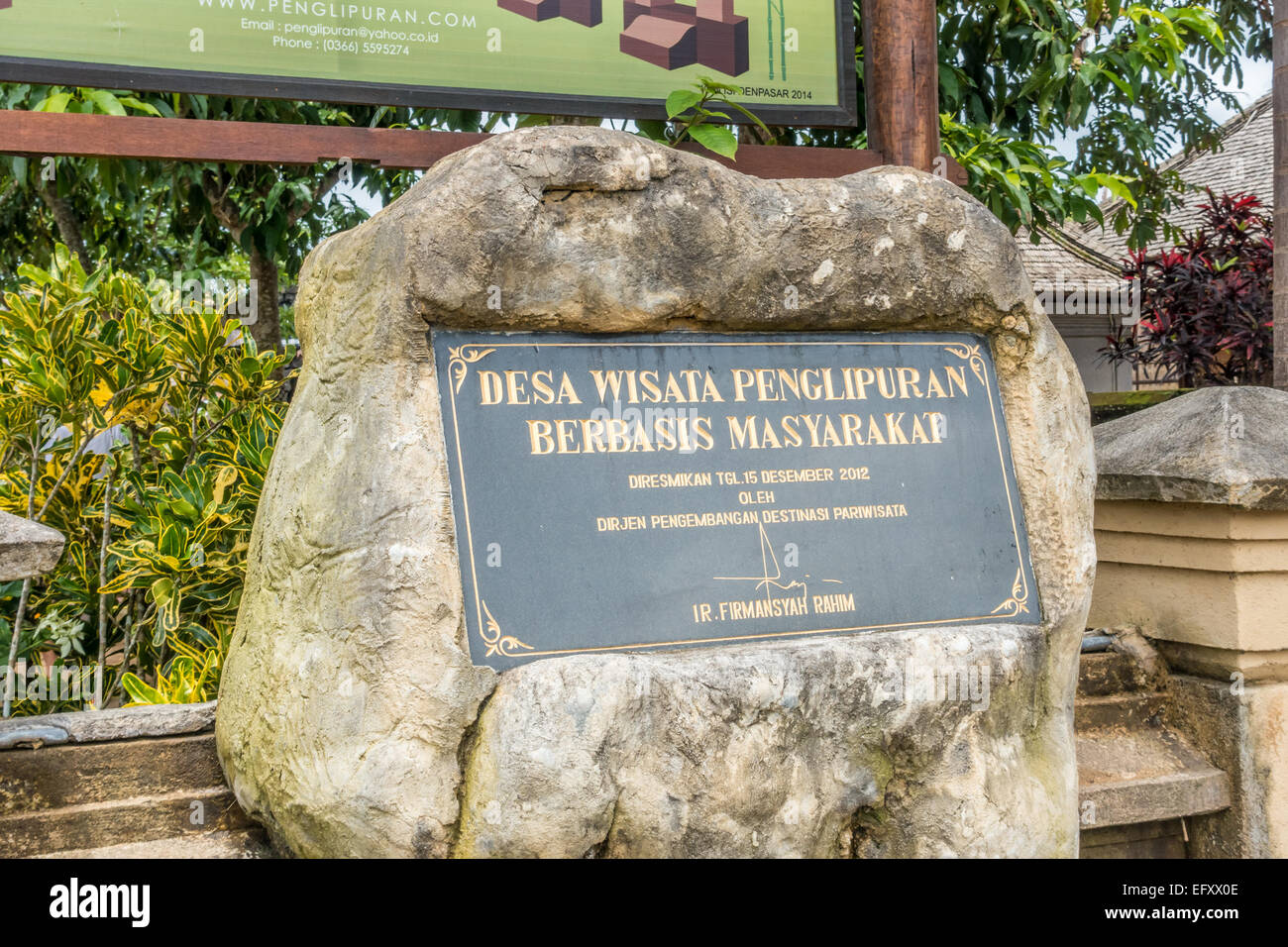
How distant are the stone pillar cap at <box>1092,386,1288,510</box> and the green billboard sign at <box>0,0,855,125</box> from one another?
1.64m

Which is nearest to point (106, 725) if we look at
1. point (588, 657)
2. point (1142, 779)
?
point (588, 657)

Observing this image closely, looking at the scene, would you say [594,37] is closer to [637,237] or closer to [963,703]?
[637,237]

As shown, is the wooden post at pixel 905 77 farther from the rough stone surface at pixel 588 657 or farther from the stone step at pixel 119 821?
the stone step at pixel 119 821

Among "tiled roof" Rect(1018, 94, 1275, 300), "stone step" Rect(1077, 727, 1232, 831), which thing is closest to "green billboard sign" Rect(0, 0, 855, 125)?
"stone step" Rect(1077, 727, 1232, 831)

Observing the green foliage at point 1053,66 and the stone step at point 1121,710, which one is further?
the green foliage at point 1053,66

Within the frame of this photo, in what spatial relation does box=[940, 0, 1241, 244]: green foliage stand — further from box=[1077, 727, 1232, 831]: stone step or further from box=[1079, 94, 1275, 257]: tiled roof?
box=[1079, 94, 1275, 257]: tiled roof

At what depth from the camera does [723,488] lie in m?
2.75

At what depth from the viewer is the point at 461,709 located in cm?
239

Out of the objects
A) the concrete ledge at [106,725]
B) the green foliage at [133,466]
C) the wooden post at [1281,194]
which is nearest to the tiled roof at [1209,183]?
the wooden post at [1281,194]

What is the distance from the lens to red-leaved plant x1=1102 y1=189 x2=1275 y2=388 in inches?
257

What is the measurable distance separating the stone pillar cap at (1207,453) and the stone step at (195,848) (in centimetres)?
274

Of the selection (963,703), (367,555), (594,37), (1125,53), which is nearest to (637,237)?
(367,555)

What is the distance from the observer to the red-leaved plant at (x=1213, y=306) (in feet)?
21.5

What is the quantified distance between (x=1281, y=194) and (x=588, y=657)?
3885mm
